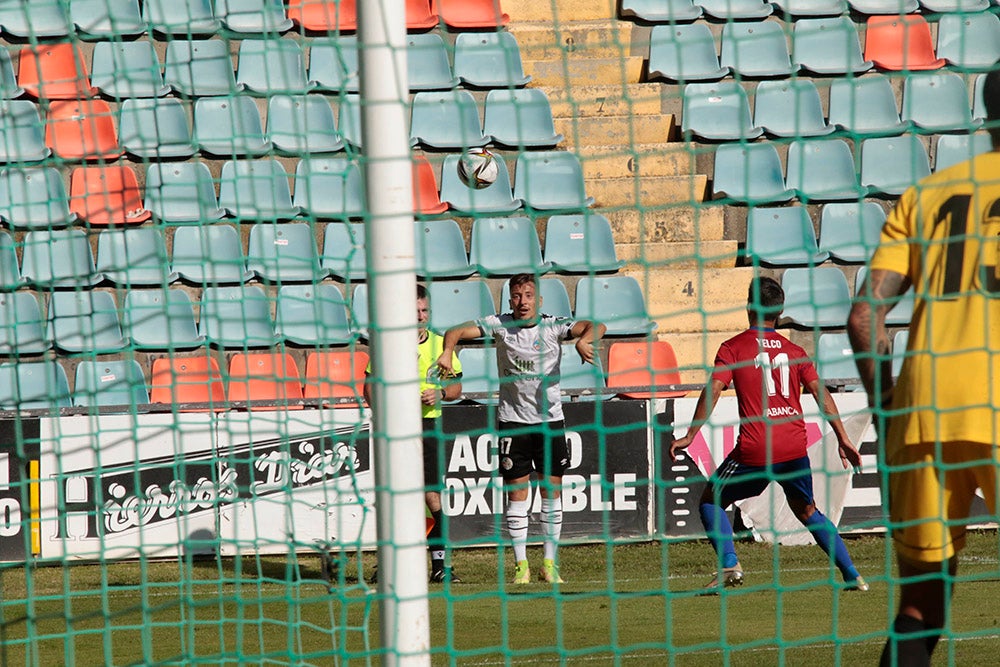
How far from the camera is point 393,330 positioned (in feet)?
11.3

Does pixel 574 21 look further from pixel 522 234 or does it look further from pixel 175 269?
pixel 175 269

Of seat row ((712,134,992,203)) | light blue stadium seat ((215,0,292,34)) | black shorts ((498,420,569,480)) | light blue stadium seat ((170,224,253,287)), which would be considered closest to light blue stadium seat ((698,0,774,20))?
seat row ((712,134,992,203))

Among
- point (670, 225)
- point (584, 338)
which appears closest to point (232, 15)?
point (670, 225)

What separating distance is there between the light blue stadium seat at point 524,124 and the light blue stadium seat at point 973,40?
146 inches

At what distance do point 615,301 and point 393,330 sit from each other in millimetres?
6782

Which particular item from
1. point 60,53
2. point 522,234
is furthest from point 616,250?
point 60,53

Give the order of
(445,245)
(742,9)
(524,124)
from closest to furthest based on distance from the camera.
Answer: (445,245)
(524,124)
(742,9)

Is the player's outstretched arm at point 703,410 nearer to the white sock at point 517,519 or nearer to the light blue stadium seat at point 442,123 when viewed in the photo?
the white sock at point 517,519

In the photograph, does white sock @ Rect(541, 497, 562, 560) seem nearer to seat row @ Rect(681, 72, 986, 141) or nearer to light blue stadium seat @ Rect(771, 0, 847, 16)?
seat row @ Rect(681, 72, 986, 141)

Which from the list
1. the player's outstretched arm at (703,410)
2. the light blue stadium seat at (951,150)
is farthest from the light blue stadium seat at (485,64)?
the player's outstretched arm at (703,410)

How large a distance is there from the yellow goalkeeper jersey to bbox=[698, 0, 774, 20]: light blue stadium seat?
26.5 ft

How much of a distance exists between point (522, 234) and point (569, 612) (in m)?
4.69

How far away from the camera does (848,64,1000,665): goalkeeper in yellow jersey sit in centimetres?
328

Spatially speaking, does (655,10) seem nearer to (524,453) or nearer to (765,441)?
(524,453)
